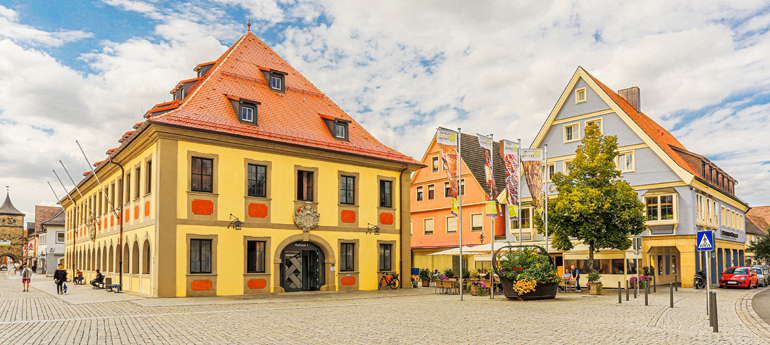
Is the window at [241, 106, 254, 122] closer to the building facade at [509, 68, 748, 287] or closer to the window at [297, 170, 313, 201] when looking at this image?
the window at [297, 170, 313, 201]

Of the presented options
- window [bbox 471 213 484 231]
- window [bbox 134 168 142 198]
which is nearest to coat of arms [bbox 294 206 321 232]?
window [bbox 134 168 142 198]

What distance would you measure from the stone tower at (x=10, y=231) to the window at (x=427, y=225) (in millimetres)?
98448

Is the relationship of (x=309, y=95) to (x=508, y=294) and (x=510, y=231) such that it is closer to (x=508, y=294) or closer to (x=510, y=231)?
(x=508, y=294)

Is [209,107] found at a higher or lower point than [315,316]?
higher

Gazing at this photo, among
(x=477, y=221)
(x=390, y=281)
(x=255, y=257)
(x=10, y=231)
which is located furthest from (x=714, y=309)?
(x=10, y=231)

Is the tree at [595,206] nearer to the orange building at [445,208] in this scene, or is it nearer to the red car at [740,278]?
the red car at [740,278]

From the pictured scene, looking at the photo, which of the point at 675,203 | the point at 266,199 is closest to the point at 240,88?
the point at 266,199

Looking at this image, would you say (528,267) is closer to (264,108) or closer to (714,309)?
(714,309)

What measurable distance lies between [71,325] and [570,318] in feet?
41.4

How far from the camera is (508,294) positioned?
76.1 feet

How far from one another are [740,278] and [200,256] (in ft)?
99.9

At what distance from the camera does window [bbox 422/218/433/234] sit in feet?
165

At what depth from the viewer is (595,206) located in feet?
97.5

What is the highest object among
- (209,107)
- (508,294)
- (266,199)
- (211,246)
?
(209,107)
